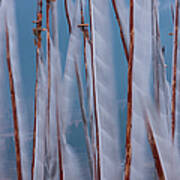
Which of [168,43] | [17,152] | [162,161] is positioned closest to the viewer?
[162,161]

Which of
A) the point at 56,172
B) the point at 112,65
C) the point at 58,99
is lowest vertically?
the point at 56,172

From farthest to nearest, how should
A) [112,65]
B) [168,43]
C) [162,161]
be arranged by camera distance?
[168,43]
[112,65]
[162,161]


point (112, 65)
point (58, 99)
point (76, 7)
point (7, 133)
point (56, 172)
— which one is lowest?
point (56, 172)

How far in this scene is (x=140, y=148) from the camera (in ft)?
2.51

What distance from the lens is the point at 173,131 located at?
2.92 feet

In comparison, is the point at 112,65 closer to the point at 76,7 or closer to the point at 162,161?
the point at 162,161

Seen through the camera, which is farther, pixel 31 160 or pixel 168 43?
pixel 168 43

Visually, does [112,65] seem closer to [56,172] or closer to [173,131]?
[173,131]

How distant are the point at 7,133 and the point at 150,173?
1.97ft

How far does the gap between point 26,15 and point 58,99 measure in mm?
850

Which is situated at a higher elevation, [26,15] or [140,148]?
[26,15]

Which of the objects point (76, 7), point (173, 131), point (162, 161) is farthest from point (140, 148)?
point (76, 7)

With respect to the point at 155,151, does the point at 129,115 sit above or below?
above

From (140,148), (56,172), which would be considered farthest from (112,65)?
(56,172)
